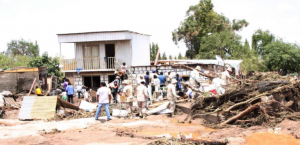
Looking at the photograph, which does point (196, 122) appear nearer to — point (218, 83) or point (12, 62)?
point (218, 83)

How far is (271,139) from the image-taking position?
8305 millimetres

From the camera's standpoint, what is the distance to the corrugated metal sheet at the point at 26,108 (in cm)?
1323

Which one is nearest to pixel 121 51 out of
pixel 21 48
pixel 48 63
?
pixel 48 63

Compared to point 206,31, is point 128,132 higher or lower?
lower

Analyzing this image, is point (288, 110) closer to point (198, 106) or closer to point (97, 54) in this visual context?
point (198, 106)

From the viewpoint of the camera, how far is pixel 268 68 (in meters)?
31.9

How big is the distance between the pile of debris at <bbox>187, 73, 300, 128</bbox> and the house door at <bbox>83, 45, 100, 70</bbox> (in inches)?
604

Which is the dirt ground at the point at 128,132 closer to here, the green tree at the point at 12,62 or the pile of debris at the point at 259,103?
the pile of debris at the point at 259,103

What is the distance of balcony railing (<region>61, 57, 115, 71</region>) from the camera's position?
2505 cm

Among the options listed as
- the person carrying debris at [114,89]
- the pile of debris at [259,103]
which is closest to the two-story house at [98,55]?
the person carrying debris at [114,89]

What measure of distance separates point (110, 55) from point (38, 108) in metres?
12.7

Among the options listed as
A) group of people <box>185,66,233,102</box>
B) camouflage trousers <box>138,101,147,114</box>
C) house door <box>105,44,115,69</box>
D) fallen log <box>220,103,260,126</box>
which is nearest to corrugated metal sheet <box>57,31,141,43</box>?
house door <box>105,44,115,69</box>

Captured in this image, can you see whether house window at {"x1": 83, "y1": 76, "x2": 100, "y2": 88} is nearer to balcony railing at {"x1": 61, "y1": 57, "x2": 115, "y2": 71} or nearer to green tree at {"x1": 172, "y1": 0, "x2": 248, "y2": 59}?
balcony railing at {"x1": 61, "y1": 57, "x2": 115, "y2": 71}

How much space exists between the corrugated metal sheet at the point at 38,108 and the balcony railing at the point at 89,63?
37.5ft
